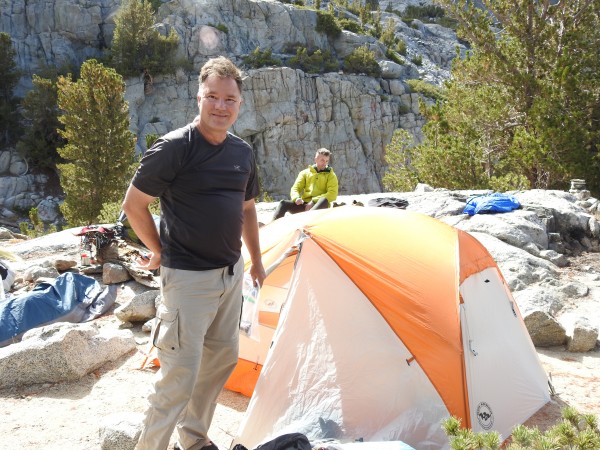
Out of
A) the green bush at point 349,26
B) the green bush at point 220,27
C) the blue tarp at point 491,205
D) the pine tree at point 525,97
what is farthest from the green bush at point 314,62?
the blue tarp at point 491,205

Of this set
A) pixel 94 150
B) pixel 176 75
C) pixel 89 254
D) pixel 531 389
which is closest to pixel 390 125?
pixel 176 75

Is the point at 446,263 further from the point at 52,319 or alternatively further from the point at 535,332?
the point at 52,319

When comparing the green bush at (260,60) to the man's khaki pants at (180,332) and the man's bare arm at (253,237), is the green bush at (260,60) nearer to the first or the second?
the man's bare arm at (253,237)

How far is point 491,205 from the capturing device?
330 inches

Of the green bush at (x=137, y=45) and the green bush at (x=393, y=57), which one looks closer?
the green bush at (x=137, y=45)

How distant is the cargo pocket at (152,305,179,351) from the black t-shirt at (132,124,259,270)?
0.24 m

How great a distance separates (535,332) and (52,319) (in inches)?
201

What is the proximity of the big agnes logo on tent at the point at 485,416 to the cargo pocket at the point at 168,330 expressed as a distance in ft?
6.89

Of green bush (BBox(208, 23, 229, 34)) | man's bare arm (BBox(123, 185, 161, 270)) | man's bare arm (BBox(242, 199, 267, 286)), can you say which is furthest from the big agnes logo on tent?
green bush (BBox(208, 23, 229, 34))

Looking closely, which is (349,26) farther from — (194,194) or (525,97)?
(194,194)

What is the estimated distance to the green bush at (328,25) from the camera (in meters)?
42.8

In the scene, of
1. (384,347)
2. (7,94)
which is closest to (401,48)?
(7,94)

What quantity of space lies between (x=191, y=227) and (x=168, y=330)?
53 centimetres

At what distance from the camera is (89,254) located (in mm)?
7348
